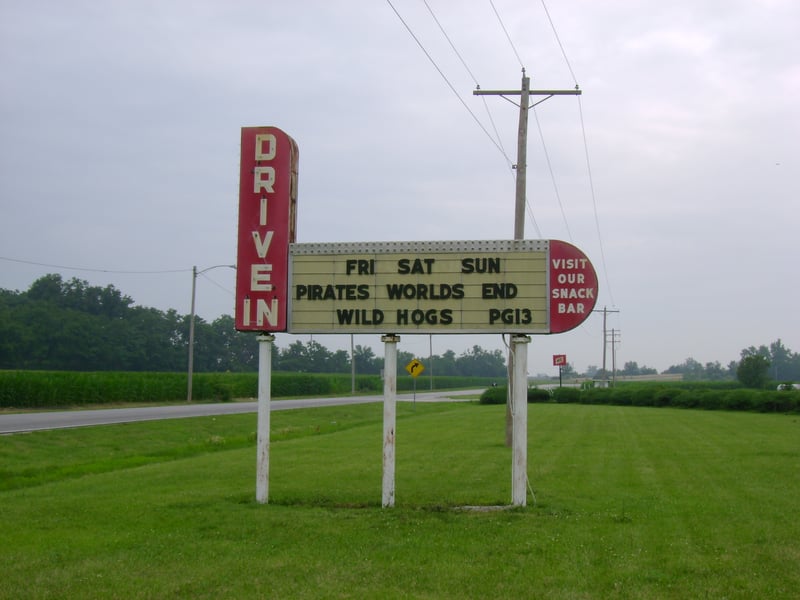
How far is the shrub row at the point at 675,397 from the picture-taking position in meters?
42.1

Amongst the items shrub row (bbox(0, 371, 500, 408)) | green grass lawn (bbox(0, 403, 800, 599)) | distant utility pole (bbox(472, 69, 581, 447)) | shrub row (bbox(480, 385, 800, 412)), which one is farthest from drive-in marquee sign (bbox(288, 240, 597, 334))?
shrub row (bbox(480, 385, 800, 412))

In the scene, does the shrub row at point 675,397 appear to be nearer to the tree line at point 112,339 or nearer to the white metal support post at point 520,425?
the tree line at point 112,339

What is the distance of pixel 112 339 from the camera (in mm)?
82562

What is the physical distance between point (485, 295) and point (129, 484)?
7.26 m

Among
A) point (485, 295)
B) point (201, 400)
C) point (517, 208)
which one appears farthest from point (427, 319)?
point (201, 400)

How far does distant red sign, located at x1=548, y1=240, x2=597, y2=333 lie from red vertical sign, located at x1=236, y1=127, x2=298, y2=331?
3.98m

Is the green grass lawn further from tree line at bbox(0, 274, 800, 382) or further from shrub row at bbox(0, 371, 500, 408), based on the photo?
tree line at bbox(0, 274, 800, 382)

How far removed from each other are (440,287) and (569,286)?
1.85 meters

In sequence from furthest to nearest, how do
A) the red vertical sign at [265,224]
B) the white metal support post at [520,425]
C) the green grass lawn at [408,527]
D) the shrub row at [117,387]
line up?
the shrub row at [117,387], the red vertical sign at [265,224], the white metal support post at [520,425], the green grass lawn at [408,527]

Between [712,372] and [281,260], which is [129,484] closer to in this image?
[281,260]

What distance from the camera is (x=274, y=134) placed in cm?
1189

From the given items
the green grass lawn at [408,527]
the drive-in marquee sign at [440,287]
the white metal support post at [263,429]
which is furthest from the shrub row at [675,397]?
the white metal support post at [263,429]

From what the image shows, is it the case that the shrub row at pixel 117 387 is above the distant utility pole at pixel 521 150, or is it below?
below

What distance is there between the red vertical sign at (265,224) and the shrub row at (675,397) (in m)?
36.8
